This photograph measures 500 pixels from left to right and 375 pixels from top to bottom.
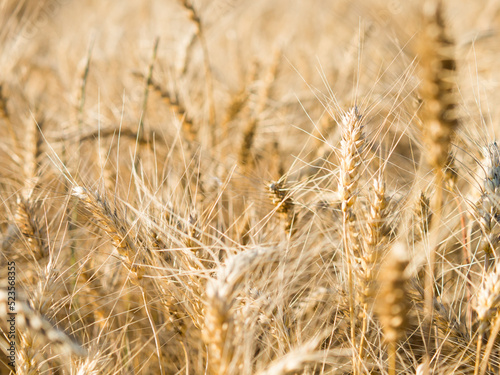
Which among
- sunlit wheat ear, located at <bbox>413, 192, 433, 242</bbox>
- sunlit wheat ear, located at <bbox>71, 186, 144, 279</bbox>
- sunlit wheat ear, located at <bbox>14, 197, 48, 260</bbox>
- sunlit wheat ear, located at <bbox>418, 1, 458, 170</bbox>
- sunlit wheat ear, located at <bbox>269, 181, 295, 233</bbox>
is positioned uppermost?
sunlit wheat ear, located at <bbox>418, 1, 458, 170</bbox>

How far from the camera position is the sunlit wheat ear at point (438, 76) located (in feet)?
2.03

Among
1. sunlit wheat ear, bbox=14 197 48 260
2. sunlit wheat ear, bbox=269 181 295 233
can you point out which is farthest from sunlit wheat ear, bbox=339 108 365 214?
sunlit wheat ear, bbox=14 197 48 260

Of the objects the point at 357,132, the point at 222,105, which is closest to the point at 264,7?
the point at 222,105

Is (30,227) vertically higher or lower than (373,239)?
lower

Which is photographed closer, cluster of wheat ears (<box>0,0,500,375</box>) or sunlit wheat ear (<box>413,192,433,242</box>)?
cluster of wheat ears (<box>0,0,500,375</box>)

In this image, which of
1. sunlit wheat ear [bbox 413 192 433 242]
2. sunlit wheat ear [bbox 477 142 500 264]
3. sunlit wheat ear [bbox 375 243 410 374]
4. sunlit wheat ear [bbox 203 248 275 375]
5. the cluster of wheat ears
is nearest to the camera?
sunlit wheat ear [bbox 375 243 410 374]

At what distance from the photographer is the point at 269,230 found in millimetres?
1219

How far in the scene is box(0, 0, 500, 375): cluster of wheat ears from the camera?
81 cm

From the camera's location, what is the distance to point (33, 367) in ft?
3.14

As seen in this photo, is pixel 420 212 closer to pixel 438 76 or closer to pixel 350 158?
pixel 350 158

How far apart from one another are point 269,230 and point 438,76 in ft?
2.30

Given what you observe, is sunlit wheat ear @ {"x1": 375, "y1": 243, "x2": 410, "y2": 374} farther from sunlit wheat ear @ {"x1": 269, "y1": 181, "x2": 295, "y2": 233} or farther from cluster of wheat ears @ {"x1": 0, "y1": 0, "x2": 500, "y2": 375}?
sunlit wheat ear @ {"x1": 269, "y1": 181, "x2": 295, "y2": 233}

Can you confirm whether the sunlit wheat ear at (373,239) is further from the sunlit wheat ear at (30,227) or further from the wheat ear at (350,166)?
the sunlit wheat ear at (30,227)

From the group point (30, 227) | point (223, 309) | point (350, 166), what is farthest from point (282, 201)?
point (30, 227)
